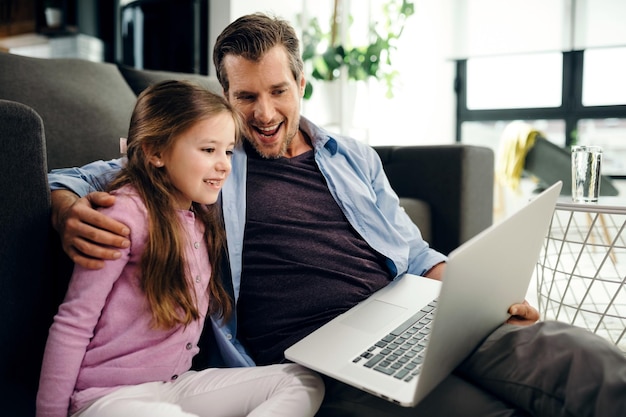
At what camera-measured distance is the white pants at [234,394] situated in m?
0.71

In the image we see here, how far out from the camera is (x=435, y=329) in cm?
56

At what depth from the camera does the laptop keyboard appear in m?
0.70

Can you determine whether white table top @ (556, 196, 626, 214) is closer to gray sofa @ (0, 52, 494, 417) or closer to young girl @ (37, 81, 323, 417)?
gray sofa @ (0, 52, 494, 417)

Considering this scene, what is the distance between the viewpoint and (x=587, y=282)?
8.25 feet

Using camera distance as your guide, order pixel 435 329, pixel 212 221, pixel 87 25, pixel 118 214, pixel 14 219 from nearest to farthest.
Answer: pixel 435 329, pixel 14 219, pixel 118 214, pixel 212 221, pixel 87 25

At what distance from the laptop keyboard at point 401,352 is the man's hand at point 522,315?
A: 139mm

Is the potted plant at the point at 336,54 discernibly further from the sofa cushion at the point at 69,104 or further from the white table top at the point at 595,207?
the white table top at the point at 595,207

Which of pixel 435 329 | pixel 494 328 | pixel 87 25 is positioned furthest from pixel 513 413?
pixel 87 25

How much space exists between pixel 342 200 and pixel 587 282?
6.38 ft

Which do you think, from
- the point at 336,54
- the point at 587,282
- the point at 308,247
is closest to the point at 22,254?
the point at 308,247

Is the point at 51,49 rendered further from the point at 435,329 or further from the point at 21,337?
the point at 435,329

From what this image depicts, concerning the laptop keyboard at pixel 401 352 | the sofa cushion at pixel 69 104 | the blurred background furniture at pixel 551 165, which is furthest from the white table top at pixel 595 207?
the blurred background furniture at pixel 551 165

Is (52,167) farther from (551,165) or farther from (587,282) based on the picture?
(551,165)

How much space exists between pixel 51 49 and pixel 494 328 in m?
4.55
